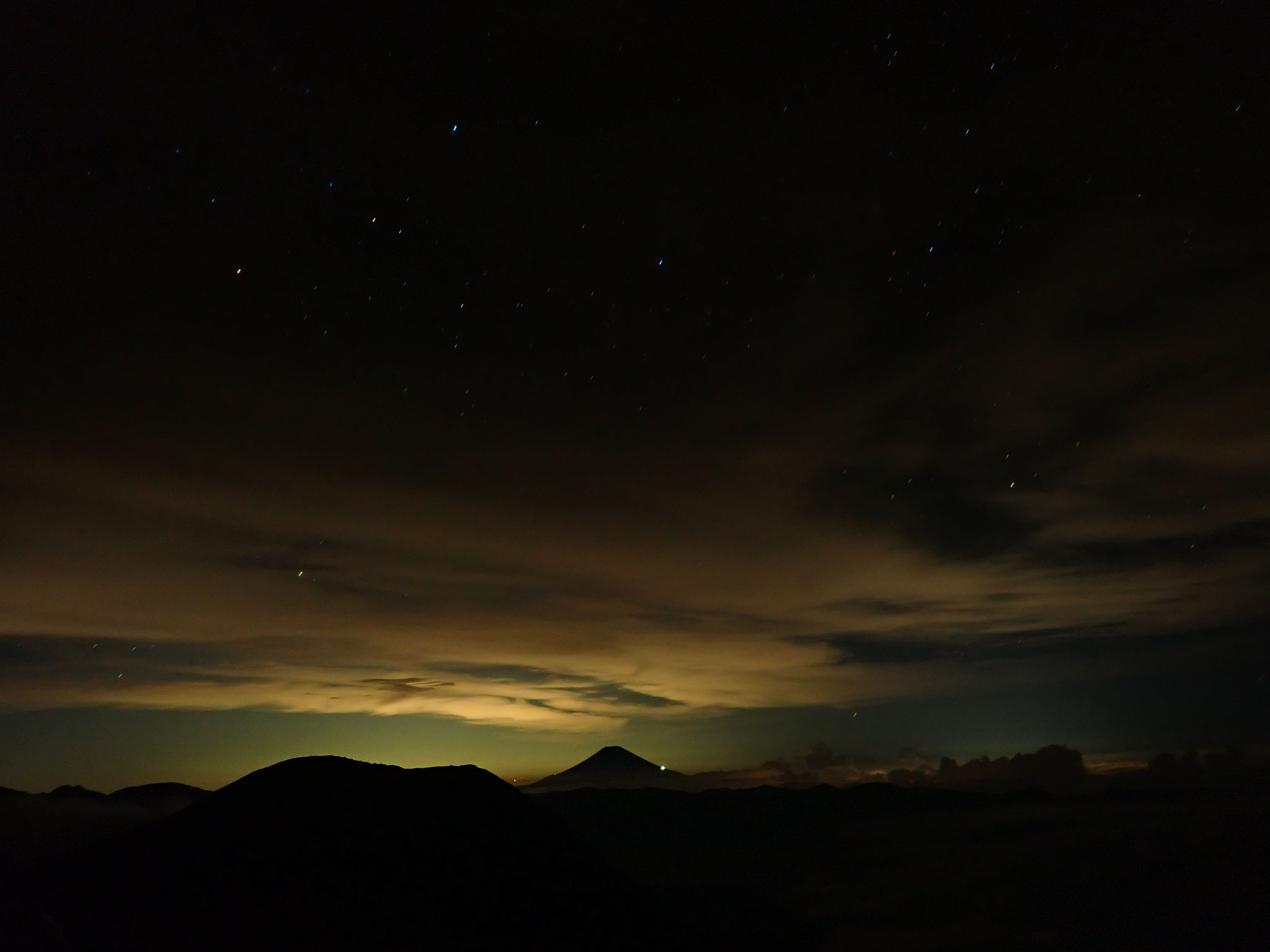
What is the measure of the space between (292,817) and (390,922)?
16740 millimetres

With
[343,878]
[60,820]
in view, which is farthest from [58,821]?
[343,878]

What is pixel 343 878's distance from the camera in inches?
2623

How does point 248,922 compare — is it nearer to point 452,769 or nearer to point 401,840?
point 401,840

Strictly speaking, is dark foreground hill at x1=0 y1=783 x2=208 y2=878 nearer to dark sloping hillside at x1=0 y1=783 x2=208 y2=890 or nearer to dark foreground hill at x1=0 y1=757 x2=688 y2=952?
dark sloping hillside at x1=0 y1=783 x2=208 y2=890

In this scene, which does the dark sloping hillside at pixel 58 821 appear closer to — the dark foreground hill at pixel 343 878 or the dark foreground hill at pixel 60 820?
the dark foreground hill at pixel 60 820

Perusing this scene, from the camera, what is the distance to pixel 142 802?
152m

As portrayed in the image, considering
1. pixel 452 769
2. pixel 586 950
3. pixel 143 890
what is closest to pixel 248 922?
pixel 143 890

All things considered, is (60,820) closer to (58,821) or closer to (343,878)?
(58,821)

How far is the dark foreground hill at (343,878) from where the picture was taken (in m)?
50.3

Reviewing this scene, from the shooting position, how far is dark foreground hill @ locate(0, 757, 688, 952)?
165ft

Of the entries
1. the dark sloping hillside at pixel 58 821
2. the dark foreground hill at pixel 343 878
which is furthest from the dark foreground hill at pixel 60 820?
the dark foreground hill at pixel 343 878

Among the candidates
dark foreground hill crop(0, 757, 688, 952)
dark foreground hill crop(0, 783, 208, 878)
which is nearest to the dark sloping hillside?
dark foreground hill crop(0, 783, 208, 878)

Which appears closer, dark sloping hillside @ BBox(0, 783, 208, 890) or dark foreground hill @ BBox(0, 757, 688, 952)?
dark foreground hill @ BBox(0, 757, 688, 952)

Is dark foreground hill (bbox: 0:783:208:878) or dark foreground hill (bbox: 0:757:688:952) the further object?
dark foreground hill (bbox: 0:783:208:878)
